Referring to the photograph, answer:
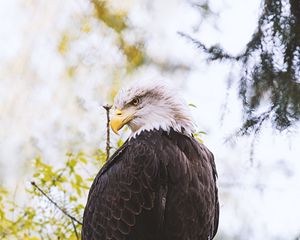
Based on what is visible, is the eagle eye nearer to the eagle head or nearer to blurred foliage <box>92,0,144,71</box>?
the eagle head

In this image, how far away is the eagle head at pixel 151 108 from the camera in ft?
7.97

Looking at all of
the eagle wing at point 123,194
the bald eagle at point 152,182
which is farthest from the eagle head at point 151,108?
the eagle wing at point 123,194

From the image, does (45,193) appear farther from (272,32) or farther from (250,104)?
(272,32)

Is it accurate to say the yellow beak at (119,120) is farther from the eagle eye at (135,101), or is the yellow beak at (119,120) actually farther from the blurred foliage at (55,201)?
the blurred foliage at (55,201)

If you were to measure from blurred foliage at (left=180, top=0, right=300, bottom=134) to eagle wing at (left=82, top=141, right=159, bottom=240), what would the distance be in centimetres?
70

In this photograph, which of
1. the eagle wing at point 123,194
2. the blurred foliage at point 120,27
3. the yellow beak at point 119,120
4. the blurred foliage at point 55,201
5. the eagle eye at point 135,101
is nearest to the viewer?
the eagle wing at point 123,194

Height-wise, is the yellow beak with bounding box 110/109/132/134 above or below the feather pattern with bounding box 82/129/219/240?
above

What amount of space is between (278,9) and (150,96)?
2.43 feet

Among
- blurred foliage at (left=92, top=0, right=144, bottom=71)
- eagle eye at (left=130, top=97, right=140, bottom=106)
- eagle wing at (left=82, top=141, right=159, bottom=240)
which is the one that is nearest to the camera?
eagle wing at (left=82, top=141, right=159, bottom=240)

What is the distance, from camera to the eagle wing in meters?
2.21

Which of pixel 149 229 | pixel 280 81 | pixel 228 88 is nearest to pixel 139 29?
pixel 228 88

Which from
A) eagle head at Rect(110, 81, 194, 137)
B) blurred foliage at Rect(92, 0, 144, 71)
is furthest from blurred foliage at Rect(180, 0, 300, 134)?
blurred foliage at Rect(92, 0, 144, 71)

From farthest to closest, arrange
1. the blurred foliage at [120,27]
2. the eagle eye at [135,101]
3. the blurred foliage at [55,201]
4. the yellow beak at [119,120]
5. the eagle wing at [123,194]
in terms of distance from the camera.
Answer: the blurred foliage at [120,27], the blurred foliage at [55,201], the eagle eye at [135,101], the yellow beak at [119,120], the eagle wing at [123,194]

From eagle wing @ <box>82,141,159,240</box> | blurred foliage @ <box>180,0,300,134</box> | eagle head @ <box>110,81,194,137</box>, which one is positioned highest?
blurred foliage @ <box>180,0,300,134</box>
